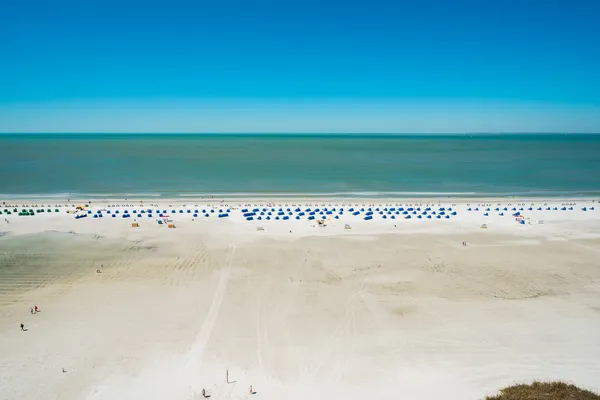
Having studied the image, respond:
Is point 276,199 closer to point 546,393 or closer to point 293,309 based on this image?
point 293,309

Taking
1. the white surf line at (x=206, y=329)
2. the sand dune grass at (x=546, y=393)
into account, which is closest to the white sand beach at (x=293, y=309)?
the white surf line at (x=206, y=329)

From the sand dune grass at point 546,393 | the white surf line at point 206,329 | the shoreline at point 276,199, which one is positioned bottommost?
the white surf line at point 206,329

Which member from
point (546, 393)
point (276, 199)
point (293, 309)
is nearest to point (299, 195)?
point (276, 199)

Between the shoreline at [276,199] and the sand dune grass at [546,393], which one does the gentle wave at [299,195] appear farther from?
the sand dune grass at [546,393]

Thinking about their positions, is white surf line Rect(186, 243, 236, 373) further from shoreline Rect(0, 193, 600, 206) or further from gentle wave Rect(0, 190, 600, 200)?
gentle wave Rect(0, 190, 600, 200)

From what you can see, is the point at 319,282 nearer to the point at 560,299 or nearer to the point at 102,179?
the point at 560,299

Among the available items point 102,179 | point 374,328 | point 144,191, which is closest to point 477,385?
point 374,328
